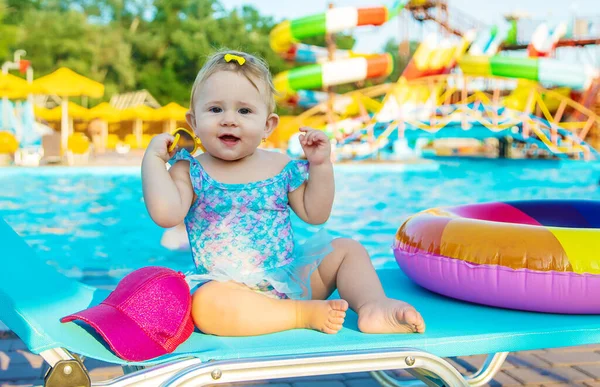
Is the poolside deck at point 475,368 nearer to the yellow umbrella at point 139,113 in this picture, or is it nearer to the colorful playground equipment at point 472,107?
the colorful playground equipment at point 472,107

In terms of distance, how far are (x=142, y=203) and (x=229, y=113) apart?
7.67m

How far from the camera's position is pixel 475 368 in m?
2.84

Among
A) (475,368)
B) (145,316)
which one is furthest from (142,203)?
(145,316)

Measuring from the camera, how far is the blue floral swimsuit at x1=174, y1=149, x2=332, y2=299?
78.9 inches

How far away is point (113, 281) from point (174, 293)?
3019 mm

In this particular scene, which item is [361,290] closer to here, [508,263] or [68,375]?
[508,263]

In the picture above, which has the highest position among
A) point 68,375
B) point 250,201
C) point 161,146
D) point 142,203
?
point 161,146

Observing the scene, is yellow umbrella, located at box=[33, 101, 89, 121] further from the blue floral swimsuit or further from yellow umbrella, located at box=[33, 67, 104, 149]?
the blue floral swimsuit

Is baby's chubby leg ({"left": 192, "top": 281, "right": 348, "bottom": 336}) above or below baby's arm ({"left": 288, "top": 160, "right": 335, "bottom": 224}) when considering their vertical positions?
below

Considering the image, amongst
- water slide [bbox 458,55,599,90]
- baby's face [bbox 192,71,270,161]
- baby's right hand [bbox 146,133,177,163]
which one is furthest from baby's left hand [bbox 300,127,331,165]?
water slide [bbox 458,55,599,90]

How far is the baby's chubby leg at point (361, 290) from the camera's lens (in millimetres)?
1757

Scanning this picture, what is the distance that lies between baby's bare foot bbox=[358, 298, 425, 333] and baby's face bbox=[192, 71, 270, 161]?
0.64 metres

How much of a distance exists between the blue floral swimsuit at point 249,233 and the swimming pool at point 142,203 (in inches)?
103

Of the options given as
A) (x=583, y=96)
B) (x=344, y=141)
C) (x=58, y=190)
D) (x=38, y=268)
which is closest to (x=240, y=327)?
(x=38, y=268)
